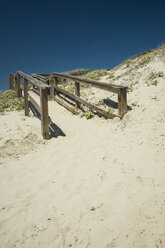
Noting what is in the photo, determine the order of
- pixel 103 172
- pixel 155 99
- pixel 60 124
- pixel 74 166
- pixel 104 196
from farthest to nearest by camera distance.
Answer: pixel 60 124, pixel 155 99, pixel 74 166, pixel 103 172, pixel 104 196

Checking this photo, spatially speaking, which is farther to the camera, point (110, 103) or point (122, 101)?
point (110, 103)

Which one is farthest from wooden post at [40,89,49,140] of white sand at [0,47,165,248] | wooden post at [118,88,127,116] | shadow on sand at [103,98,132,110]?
shadow on sand at [103,98,132,110]

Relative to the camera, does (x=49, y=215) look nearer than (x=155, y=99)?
Yes

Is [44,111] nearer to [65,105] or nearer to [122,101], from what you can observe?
[122,101]

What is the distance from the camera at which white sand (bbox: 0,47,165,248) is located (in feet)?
6.51

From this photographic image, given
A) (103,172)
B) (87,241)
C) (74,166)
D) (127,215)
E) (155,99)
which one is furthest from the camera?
(155,99)

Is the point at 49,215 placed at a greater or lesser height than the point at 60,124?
lesser

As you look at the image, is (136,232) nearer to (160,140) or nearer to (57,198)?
(57,198)

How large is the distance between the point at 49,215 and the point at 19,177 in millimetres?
1159

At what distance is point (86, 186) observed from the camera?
9.12 ft

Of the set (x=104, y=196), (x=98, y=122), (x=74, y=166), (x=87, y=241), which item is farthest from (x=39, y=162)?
(x=98, y=122)

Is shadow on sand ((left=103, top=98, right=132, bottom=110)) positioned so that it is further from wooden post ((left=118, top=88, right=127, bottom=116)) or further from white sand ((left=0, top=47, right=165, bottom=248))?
white sand ((left=0, top=47, right=165, bottom=248))

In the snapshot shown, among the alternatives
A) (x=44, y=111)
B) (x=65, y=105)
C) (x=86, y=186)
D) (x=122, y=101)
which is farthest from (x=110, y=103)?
(x=86, y=186)

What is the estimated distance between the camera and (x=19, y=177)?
3102mm
